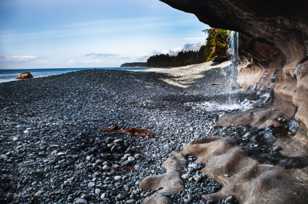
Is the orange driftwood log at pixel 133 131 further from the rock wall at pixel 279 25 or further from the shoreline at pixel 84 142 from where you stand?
the rock wall at pixel 279 25

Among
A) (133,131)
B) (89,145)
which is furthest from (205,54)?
(89,145)

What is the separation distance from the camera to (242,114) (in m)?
9.89

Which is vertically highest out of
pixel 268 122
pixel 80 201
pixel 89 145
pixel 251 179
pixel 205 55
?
pixel 205 55

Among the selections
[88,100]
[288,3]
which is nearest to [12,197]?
[288,3]

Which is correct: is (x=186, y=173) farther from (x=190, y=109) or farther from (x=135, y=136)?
(x=190, y=109)

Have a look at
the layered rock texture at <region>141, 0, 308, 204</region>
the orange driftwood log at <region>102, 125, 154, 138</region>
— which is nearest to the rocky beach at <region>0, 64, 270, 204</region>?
the orange driftwood log at <region>102, 125, 154, 138</region>

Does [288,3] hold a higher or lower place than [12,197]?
higher

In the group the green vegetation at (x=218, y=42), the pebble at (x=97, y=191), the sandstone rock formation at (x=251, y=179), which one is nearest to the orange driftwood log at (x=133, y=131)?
the sandstone rock formation at (x=251, y=179)

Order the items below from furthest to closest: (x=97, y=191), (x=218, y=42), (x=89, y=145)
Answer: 1. (x=218, y=42)
2. (x=89, y=145)
3. (x=97, y=191)

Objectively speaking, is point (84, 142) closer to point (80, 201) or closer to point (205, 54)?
point (80, 201)

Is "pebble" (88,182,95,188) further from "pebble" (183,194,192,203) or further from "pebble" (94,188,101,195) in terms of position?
"pebble" (183,194,192,203)

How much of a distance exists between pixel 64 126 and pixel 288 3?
791 centimetres

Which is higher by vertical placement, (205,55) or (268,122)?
(205,55)

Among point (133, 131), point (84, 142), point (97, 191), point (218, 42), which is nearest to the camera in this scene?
point (97, 191)
